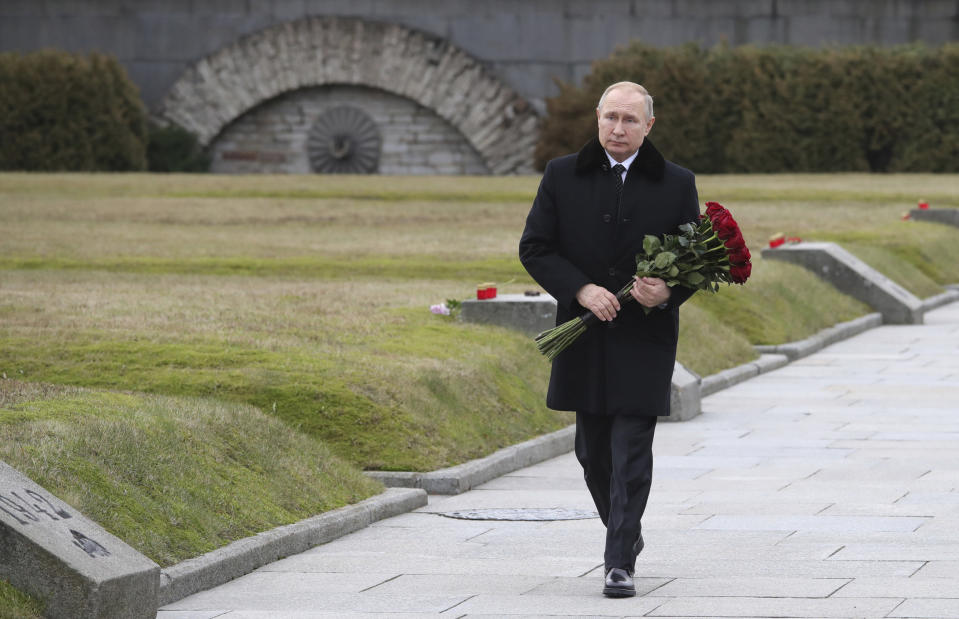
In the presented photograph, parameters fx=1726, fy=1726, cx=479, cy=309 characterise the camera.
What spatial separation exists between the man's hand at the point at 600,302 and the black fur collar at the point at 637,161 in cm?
53

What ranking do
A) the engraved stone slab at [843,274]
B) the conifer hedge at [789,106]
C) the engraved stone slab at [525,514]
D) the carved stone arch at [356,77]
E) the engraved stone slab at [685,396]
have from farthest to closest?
1. the carved stone arch at [356,77]
2. the conifer hedge at [789,106]
3. the engraved stone slab at [843,274]
4. the engraved stone slab at [685,396]
5. the engraved stone slab at [525,514]

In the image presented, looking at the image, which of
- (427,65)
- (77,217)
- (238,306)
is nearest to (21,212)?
(77,217)

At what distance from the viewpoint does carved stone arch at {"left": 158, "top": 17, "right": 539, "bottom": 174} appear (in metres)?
40.5

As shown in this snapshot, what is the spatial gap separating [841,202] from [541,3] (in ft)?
40.5

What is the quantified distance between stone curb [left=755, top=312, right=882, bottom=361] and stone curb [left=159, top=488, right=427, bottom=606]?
7717 millimetres

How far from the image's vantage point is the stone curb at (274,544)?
22.4ft

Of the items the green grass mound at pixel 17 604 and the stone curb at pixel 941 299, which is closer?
the green grass mound at pixel 17 604

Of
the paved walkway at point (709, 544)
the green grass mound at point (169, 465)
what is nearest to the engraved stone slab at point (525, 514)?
the paved walkway at point (709, 544)

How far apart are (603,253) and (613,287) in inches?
5.9

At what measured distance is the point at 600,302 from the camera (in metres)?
6.80

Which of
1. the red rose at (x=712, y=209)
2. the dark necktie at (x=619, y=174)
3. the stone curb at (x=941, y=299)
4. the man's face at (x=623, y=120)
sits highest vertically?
the man's face at (x=623, y=120)

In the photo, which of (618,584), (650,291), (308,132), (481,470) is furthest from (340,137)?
(618,584)

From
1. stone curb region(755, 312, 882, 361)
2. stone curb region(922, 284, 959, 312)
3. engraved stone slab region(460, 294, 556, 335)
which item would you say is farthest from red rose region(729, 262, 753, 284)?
stone curb region(922, 284, 959, 312)

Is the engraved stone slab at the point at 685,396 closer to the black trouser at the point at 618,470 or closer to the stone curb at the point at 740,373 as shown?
the stone curb at the point at 740,373
